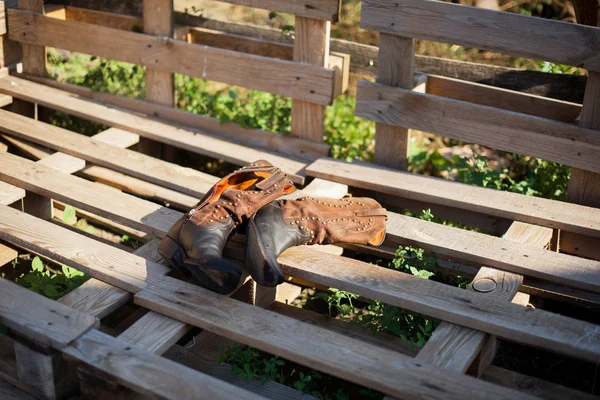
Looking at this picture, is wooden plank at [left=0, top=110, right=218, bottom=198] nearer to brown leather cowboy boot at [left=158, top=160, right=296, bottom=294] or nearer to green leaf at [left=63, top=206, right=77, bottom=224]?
green leaf at [left=63, top=206, right=77, bottom=224]

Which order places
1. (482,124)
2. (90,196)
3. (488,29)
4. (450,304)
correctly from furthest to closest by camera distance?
(482,124) → (90,196) → (488,29) → (450,304)

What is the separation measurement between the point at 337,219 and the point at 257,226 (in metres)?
0.39

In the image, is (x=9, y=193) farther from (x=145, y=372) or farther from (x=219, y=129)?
(x=145, y=372)

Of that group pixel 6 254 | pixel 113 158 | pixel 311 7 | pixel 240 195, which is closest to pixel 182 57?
pixel 113 158

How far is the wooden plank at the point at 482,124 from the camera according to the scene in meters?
3.63

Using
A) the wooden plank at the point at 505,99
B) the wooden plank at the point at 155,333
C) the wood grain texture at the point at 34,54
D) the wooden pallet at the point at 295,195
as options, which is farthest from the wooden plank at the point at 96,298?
the wood grain texture at the point at 34,54

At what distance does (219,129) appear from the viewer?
4555mm

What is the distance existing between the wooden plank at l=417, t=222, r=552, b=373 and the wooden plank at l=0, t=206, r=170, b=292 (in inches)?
45.0

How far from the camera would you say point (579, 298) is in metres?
3.41

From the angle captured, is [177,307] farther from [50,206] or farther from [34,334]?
[50,206]

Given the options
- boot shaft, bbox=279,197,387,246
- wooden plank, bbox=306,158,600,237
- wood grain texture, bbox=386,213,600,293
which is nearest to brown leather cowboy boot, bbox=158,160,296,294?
boot shaft, bbox=279,197,387,246

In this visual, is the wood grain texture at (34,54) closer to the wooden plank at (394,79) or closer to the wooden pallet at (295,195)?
the wooden pallet at (295,195)

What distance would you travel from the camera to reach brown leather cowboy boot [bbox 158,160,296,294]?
2.87 m

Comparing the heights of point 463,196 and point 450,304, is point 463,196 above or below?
above
